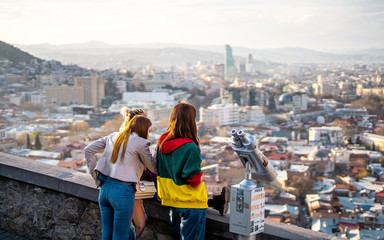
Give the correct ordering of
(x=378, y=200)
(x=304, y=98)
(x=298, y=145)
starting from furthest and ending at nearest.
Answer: (x=304, y=98), (x=298, y=145), (x=378, y=200)

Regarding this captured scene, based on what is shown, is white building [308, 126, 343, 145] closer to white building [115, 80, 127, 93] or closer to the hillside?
white building [115, 80, 127, 93]

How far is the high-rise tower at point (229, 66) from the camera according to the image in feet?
295

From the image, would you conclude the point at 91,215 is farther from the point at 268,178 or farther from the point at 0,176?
the point at 268,178

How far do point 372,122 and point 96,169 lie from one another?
44.6 meters

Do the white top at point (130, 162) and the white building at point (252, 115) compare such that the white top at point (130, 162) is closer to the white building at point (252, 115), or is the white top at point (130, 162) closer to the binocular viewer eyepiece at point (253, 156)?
the binocular viewer eyepiece at point (253, 156)

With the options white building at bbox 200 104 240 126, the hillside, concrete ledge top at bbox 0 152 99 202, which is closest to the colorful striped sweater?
concrete ledge top at bbox 0 152 99 202

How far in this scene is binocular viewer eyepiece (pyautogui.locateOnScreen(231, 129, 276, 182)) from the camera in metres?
1.75

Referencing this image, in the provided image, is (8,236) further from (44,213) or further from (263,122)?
(263,122)

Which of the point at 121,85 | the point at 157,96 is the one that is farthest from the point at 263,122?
the point at 121,85

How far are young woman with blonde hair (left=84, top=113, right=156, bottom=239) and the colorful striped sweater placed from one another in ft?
0.32

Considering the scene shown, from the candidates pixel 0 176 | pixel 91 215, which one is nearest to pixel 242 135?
pixel 91 215

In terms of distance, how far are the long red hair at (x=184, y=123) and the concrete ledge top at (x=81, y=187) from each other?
42 cm

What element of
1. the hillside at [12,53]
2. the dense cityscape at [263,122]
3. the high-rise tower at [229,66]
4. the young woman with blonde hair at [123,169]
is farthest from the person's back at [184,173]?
the high-rise tower at [229,66]

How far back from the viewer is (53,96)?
52375 mm
